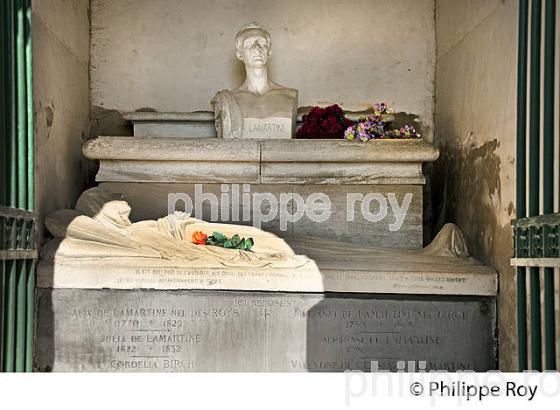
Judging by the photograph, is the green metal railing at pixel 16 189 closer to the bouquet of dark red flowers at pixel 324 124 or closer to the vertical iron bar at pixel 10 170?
the vertical iron bar at pixel 10 170

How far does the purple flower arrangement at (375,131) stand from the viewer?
20.4 ft

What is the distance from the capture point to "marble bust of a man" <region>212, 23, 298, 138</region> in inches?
260

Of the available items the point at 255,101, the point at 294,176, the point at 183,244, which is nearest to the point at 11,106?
the point at 183,244

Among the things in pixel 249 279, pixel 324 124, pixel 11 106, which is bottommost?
pixel 249 279

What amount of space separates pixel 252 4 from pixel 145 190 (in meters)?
2.27

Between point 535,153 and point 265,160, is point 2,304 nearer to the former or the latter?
point 265,160

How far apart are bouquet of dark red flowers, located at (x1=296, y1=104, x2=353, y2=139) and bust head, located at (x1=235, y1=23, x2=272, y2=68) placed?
602 millimetres

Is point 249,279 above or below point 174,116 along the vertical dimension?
below

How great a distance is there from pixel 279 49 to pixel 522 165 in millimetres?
3513

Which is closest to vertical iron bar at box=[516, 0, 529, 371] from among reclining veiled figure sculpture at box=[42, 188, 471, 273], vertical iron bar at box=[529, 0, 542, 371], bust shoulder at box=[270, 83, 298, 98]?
vertical iron bar at box=[529, 0, 542, 371]

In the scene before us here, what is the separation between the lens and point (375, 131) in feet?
20.9

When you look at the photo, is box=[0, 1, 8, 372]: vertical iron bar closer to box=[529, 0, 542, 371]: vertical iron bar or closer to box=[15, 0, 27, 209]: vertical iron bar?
box=[15, 0, 27, 209]: vertical iron bar

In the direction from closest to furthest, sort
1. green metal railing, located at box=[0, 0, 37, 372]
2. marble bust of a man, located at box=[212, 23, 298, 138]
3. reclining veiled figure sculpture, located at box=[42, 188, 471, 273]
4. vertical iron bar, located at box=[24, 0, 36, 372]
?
green metal railing, located at box=[0, 0, 37, 372], vertical iron bar, located at box=[24, 0, 36, 372], reclining veiled figure sculpture, located at box=[42, 188, 471, 273], marble bust of a man, located at box=[212, 23, 298, 138]
